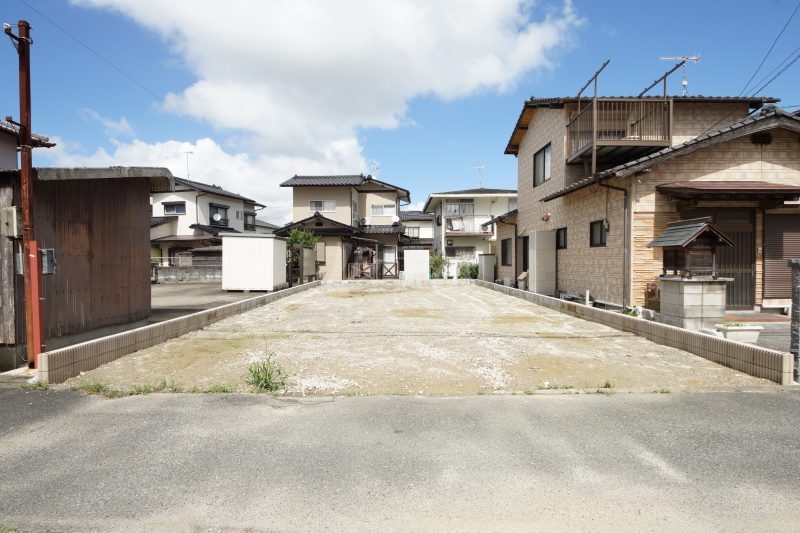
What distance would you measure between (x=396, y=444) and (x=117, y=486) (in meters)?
1.98

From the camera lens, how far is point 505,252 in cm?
2130

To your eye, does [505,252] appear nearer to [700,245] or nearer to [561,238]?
[561,238]

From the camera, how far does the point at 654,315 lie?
8898 millimetres

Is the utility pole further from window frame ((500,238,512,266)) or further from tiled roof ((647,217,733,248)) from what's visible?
window frame ((500,238,512,266))

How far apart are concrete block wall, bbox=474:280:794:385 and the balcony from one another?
525 cm

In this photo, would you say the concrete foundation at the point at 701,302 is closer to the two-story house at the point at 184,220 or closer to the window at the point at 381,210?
the window at the point at 381,210

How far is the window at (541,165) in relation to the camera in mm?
15414

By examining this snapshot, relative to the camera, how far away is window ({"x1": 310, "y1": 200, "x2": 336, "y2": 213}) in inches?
1176

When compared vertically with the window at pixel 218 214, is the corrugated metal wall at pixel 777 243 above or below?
below

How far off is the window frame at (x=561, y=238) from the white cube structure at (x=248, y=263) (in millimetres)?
10292

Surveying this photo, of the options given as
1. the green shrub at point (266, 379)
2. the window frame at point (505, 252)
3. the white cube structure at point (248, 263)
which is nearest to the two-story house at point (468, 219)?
the window frame at point (505, 252)

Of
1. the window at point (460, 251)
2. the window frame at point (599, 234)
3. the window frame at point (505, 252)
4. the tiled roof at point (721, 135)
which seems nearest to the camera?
the tiled roof at point (721, 135)

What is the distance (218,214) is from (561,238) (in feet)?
94.6

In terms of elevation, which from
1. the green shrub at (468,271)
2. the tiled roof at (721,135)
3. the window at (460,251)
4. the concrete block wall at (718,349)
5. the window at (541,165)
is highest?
the window at (541,165)
